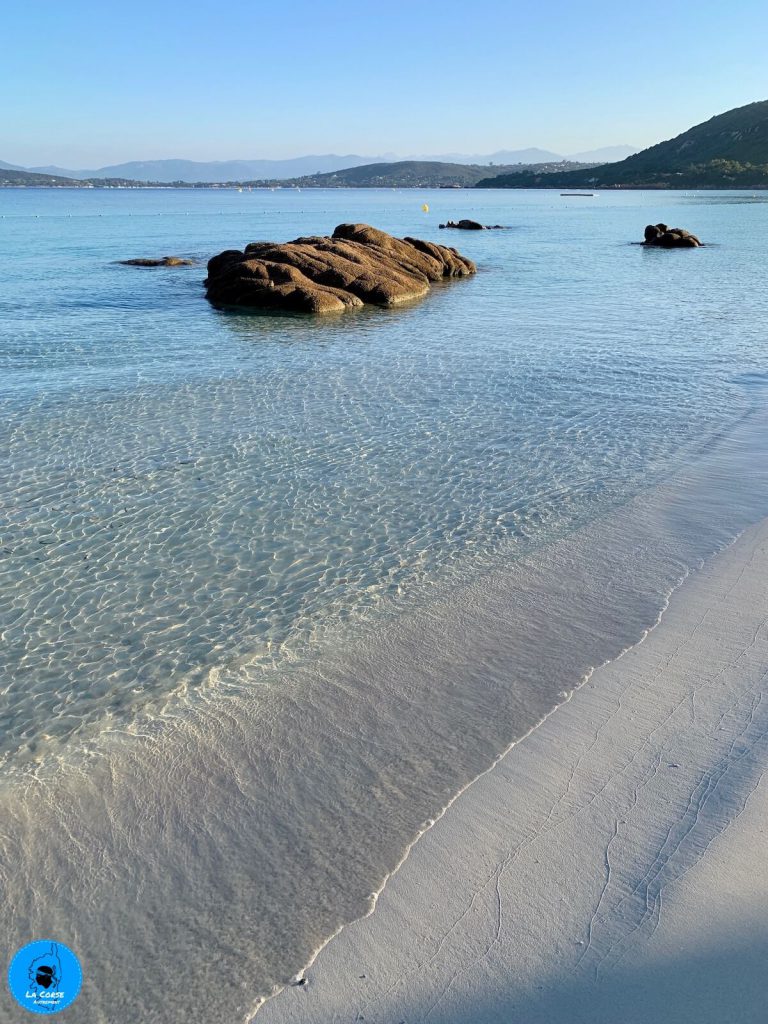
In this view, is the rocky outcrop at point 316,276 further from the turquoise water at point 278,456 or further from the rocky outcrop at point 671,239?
the rocky outcrop at point 671,239

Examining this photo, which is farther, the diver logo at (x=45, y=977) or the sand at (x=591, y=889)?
the diver logo at (x=45, y=977)

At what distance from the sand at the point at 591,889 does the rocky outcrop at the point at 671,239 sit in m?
44.8

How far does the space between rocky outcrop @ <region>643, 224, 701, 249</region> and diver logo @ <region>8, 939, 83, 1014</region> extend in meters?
47.7

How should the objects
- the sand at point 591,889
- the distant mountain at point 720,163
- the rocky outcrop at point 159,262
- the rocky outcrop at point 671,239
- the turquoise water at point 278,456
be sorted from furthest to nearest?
the distant mountain at point 720,163 → the rocky outcrop at point 671,239 → the rocky outcrop at point 159,262 → the turquoise water at point 278,456 → the sand at point 591,889

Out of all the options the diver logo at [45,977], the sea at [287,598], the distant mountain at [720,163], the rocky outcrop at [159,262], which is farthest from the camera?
the distant mountain at [720,163]

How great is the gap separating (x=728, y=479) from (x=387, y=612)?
5.19 metres

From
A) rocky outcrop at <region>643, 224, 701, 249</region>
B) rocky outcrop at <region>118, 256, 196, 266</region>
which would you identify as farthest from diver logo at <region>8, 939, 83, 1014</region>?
rocky outcrop at <region>643, 224, 701, 249</region>

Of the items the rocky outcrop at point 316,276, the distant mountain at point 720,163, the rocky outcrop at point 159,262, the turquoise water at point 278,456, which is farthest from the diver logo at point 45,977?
the distant mountain at point 720,163

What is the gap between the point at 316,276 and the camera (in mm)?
24109

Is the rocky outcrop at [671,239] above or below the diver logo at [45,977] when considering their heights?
above

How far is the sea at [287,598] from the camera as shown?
3.99 metres

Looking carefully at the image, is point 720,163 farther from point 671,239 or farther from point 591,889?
point 591,889

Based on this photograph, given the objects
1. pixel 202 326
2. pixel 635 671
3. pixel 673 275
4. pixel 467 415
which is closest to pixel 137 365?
pixel 202 326

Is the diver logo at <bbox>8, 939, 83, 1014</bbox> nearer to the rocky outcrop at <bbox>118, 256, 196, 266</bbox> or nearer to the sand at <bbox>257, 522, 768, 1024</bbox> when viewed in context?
the sand at <bbox>257, 522, 768, 1024</bbox>
